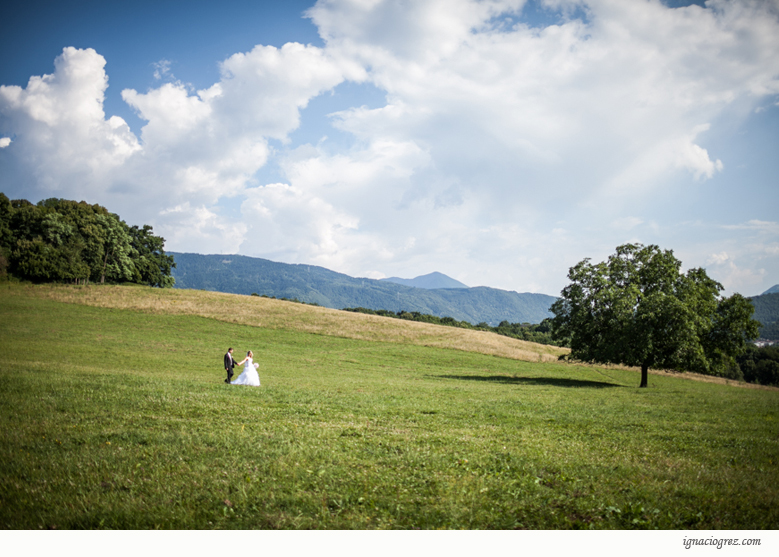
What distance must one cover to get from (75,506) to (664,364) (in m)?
40.8

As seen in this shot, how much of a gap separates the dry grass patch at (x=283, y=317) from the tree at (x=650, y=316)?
21.3 meters

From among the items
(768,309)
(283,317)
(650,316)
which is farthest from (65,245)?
(768,309)

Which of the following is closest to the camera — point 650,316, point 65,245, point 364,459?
point 364,459

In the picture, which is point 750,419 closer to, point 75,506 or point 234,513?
point 234,513

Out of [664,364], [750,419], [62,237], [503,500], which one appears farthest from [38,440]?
[62,237]

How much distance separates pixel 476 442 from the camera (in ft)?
35.5

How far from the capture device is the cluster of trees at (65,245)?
6856 centimetres

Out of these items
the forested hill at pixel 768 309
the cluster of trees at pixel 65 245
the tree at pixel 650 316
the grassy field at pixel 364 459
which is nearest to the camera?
the grassy field at pixel 364 459

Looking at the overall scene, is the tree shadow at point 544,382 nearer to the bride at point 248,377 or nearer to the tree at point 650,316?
the tree at point 650,316

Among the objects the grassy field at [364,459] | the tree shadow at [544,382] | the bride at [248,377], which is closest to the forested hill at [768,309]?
the tree shadow at [544,382]

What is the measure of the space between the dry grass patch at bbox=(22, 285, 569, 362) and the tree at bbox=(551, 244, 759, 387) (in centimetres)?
2129

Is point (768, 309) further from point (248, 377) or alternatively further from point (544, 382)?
point (248, 377)

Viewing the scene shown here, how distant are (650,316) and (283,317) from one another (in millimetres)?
54919

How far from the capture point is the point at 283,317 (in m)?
67.5
